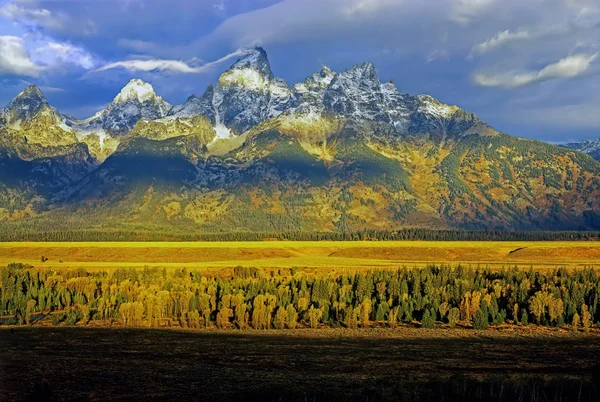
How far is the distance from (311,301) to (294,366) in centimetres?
4536

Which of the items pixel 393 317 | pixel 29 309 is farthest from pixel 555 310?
pixel 29 309

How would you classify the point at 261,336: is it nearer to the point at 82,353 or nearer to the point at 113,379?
the point at 82,353

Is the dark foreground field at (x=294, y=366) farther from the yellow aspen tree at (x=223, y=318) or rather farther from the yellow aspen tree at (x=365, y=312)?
the yellow aspen tree at (x=223, y=318)

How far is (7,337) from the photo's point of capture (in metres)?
79.8

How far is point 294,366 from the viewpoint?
6209 centimetres

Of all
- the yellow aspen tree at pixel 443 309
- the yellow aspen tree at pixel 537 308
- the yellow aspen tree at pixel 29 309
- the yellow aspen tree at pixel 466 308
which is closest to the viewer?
the yellow aspen tree at pixel 29 309

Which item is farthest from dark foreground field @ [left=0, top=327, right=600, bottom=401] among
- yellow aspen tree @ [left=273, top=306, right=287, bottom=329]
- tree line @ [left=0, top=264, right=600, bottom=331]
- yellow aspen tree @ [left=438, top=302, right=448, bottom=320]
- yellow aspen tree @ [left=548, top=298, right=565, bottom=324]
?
yellow aspen tree @ [left=548, top=298, right=565, bottom=324]

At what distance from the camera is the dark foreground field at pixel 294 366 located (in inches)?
1945

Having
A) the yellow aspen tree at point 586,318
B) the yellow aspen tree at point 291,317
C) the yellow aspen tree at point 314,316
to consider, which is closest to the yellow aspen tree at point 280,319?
the yellow aspen tree at point 291,317

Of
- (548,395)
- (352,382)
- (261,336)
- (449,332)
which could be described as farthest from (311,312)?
(548,395)

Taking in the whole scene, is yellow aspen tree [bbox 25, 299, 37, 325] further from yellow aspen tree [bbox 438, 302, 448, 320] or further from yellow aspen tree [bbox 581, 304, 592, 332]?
yellow aspen tree [bbox 581, 304, 592, 332]

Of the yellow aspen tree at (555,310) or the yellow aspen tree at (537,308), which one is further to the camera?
the yellow aspen tree at (537,308)

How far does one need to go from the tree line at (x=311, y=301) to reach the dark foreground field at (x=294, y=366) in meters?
8.45

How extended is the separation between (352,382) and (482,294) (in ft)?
204
